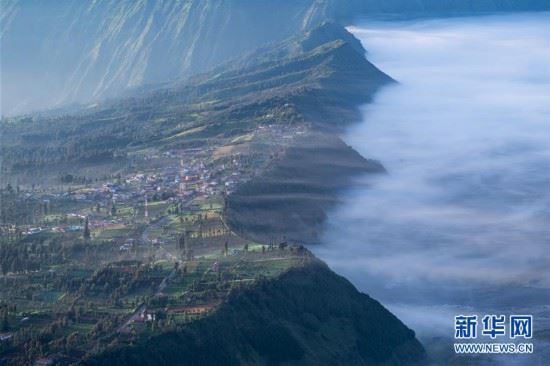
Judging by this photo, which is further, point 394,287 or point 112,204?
point 112,204

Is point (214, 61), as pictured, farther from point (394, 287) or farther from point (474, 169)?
point (394, 287)

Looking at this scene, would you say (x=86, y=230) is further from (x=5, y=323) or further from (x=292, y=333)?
(x=292, y=333)

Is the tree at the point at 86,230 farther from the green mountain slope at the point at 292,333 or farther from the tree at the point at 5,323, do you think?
the green mountain slope at the point at 292,333

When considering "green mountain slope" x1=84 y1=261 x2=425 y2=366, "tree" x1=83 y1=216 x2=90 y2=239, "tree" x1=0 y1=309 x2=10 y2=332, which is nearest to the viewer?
"green mountain slope" x1=84 y1=261 x2=425 y2=366

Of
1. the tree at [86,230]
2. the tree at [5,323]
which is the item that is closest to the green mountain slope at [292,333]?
the tree at [5,323]

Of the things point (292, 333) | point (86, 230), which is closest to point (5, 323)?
point (292, 333)

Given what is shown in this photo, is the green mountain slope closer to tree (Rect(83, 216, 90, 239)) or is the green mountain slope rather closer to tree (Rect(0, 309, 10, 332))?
tree (Rect(0, 309, 10, 332))

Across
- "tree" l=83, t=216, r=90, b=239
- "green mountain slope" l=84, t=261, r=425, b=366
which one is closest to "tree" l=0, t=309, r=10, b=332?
"green mountain slope" l=84, t=261, r=425, b=366

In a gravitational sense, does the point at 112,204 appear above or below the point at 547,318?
above

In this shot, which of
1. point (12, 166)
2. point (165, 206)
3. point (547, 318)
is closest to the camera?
point (547, 318)

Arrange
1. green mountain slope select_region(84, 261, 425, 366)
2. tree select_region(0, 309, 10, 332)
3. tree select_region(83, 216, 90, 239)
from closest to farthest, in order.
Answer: green mountain slope select_region(84, 261, 425, 366)
tree select_region(0, 309, 10, 332)
tree select_region(83, 216, 90, 239)

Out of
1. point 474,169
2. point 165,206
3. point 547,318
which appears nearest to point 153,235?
point 165,206
